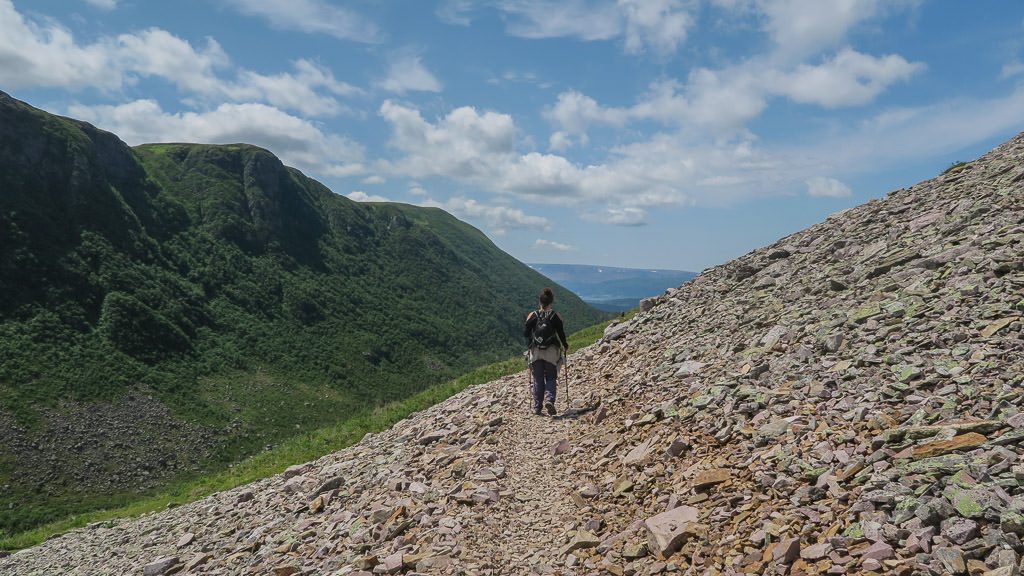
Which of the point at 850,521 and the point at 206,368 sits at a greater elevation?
the point at 850,521

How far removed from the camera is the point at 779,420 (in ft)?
28.9

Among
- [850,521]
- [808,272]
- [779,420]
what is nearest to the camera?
[850,521]

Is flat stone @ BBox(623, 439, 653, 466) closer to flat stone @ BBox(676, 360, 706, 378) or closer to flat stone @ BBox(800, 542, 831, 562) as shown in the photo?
flat stone @ BBox(676, 360, 706, 378)

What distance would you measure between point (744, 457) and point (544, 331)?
6688 mm

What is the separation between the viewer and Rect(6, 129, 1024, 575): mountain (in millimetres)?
6324

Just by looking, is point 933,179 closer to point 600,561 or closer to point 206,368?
point 600,561

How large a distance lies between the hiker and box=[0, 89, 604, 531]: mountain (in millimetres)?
73745

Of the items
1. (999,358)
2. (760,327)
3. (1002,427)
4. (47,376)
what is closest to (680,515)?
(1002,427)

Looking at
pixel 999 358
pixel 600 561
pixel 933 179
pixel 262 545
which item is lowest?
pixel 262 545

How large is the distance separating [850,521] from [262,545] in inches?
434

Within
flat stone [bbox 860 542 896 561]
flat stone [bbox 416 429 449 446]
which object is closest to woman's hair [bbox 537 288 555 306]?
flat stone [bbox 416 429 449 446]

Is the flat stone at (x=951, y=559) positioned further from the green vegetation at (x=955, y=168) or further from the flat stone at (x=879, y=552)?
the green vegetation at (x=955, y=168)

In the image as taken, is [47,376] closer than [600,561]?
No

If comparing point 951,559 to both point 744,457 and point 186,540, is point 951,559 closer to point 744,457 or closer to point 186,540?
point 744,457
